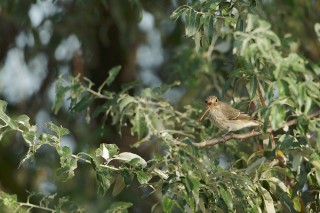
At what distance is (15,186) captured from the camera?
6.64 m

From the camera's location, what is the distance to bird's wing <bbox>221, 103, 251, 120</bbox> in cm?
484

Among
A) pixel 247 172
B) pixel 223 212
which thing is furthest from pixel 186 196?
pixel 247 172

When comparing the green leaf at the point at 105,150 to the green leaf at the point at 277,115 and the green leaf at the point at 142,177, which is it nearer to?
the green leaf at the point at 142,177

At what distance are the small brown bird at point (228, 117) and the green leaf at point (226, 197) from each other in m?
1.10

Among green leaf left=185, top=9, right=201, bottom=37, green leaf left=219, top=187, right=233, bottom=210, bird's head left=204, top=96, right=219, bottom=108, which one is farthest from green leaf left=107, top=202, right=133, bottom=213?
bird's head left=204, top=96, right=219, bottom=108

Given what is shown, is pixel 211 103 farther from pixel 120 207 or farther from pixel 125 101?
pixel 120 207

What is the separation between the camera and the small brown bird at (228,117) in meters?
4.76

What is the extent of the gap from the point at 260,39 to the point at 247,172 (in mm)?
1008

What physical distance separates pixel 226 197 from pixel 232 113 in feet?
5.30

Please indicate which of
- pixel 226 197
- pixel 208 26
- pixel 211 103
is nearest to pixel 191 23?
pixel 208 26

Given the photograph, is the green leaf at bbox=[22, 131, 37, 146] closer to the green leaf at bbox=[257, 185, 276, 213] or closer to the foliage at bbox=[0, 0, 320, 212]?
the foliage at bbox=[0, 0, 320, 212]

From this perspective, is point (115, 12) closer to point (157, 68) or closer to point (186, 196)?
point (157, 68)

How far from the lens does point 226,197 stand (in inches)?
137

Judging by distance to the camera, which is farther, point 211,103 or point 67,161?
point 211,103
